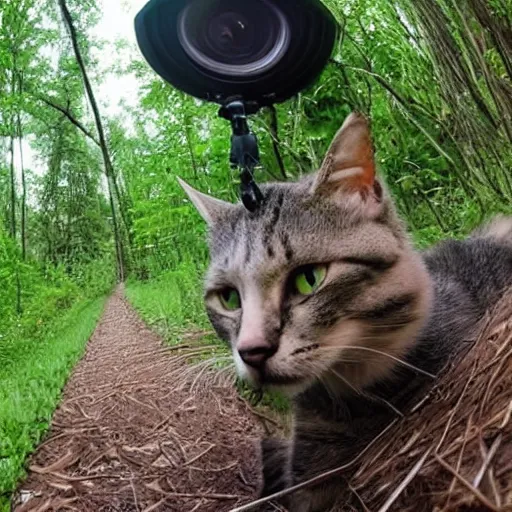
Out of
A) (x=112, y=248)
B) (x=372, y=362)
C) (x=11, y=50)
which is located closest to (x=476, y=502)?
(x=372, y=362)

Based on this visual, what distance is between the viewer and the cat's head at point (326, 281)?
57 centimetres

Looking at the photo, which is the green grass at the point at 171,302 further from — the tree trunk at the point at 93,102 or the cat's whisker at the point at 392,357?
Answer: the cat's whisker at the point at 392,357

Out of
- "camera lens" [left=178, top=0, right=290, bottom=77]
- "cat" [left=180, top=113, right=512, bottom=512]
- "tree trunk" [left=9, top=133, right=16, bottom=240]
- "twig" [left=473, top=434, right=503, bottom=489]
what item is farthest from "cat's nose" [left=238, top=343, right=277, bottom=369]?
"tree trunk" [left=9, top=133, right=16, bottom=240]

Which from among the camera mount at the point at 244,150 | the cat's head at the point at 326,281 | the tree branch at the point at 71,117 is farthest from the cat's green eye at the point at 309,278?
the tree branch at the point at 71,117

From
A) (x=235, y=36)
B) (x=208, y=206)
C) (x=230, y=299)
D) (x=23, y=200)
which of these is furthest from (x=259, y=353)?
(x=23, y=200)

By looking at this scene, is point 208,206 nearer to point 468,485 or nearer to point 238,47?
point 238,47

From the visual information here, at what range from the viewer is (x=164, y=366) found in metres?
0.85

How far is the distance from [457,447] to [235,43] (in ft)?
1.59

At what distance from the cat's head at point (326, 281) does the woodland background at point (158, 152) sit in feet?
0.68

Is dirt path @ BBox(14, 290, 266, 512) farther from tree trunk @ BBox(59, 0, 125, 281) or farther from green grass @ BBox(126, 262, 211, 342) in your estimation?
tree trunk @ BBox(59, 0, 125, 281)

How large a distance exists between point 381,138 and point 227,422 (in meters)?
0.51

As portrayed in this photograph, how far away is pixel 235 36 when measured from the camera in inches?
27.7

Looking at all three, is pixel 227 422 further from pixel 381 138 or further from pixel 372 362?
pixel 381 138

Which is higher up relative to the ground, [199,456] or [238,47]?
[238,47]
